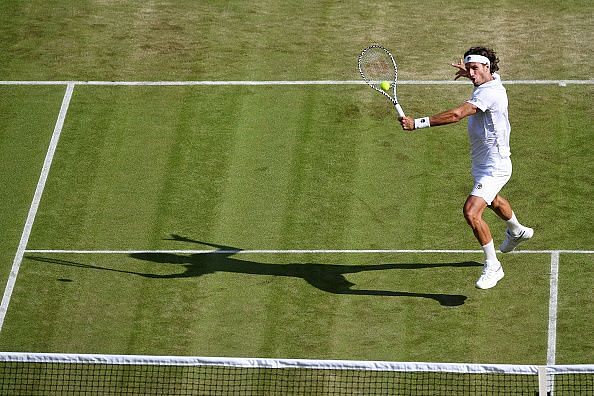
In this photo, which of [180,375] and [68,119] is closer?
[180,375]

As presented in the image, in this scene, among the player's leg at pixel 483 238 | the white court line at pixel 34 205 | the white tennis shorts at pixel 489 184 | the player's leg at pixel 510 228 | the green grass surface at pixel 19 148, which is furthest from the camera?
the green grass surface at pixel 19 148

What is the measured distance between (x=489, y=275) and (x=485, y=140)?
5.20ft

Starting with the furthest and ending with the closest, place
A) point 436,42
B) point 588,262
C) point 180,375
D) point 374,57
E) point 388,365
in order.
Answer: point 436,42 → point 374,57 → point 588,262 → point 180,375 → point 388,365

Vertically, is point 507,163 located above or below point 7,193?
above

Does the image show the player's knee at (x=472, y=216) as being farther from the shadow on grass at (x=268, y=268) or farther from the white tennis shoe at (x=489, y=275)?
the shadow on grass at (x=268, y=268)

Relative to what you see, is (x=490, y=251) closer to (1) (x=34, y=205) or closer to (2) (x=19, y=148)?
(1) (x=34, y=205)

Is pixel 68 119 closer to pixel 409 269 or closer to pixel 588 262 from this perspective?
pixel 409 269

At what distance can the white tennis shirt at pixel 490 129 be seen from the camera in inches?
577

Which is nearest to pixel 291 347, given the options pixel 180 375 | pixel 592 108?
pixel 180 375

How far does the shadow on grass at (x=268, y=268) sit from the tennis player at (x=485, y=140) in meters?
0.97

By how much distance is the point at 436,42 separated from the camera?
2064cm

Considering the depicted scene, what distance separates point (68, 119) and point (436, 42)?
5909 millimetres

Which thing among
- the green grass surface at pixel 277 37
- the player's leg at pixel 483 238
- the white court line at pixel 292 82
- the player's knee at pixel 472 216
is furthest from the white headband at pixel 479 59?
the green grass surface at pixel 277 37

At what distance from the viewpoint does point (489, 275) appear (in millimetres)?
15172
